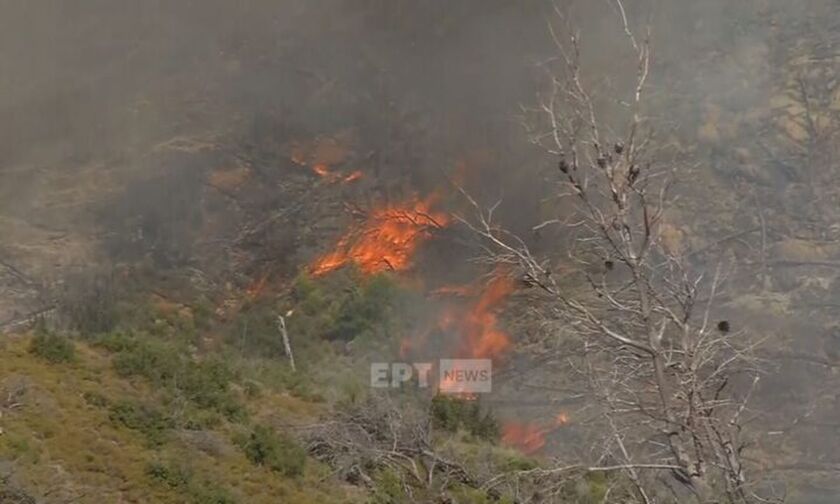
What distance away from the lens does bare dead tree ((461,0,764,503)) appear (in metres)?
3.69

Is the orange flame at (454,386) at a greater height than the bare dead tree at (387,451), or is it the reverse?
the bare dead tree at (387,451)

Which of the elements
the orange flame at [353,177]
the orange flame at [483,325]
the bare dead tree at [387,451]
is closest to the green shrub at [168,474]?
the bare dead tree at [387,451]

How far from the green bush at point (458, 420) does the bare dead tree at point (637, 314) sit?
52.7ft

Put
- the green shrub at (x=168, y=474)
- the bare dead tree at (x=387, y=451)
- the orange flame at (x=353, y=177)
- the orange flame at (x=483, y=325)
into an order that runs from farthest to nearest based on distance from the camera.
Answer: the orange flame at (x=353, y=177) < the orange flame at (x=483, y=325) < the bare dead tree at (x=387, y=451) < the green shrub at (x=168, y=474)

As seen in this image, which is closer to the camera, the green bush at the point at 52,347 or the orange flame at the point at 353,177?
the green bush at the point at 52,347

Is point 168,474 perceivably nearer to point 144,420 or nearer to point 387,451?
point 144,420

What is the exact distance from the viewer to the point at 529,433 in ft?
112

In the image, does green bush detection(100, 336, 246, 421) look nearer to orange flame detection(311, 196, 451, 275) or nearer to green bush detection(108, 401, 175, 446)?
green bush detection(108, 401, 175, 446)

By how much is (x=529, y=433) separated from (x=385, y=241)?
21765 mm

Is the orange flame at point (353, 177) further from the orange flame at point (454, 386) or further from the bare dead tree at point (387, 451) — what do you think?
the bare dead tree at point (387, 451)

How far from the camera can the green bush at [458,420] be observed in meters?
20.1

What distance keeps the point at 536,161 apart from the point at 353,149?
45.1ft

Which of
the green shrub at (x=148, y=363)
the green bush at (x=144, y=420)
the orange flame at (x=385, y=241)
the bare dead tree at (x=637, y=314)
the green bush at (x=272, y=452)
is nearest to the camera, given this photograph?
the bare dead tree at (x=637, y=314)

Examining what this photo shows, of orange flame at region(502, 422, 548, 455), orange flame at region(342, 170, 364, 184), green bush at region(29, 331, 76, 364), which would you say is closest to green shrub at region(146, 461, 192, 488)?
green bush at region(29, 331, 76, 364)
